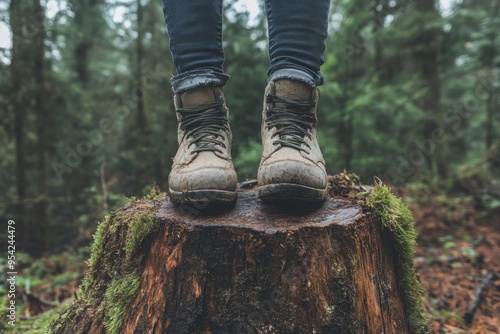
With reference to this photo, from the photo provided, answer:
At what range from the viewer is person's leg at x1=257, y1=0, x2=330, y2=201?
1.47m

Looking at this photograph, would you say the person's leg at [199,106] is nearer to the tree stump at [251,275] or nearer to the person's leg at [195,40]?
the person's leg at [195,40]

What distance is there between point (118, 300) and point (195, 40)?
117cm

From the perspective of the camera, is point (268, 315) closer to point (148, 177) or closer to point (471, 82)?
point (148, 177)

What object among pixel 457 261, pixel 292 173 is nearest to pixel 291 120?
pixel 292 173

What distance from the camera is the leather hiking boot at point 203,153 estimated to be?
1.50 meters

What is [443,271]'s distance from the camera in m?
3.42

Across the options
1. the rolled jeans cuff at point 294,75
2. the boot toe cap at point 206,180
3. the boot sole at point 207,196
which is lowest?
the boot sole at point 207,196

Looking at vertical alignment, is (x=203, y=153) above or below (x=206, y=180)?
above

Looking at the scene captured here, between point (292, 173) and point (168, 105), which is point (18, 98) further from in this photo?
point (292, 173)

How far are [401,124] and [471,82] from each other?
2395 mm

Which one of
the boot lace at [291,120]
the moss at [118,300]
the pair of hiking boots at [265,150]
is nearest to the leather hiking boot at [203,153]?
the pair of hiking boots at [265,150]

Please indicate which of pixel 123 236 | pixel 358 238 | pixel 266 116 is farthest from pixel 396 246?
pixel 123 236

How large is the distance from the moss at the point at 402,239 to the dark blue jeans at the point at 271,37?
2.00ft

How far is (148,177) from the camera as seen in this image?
4.63 meters
